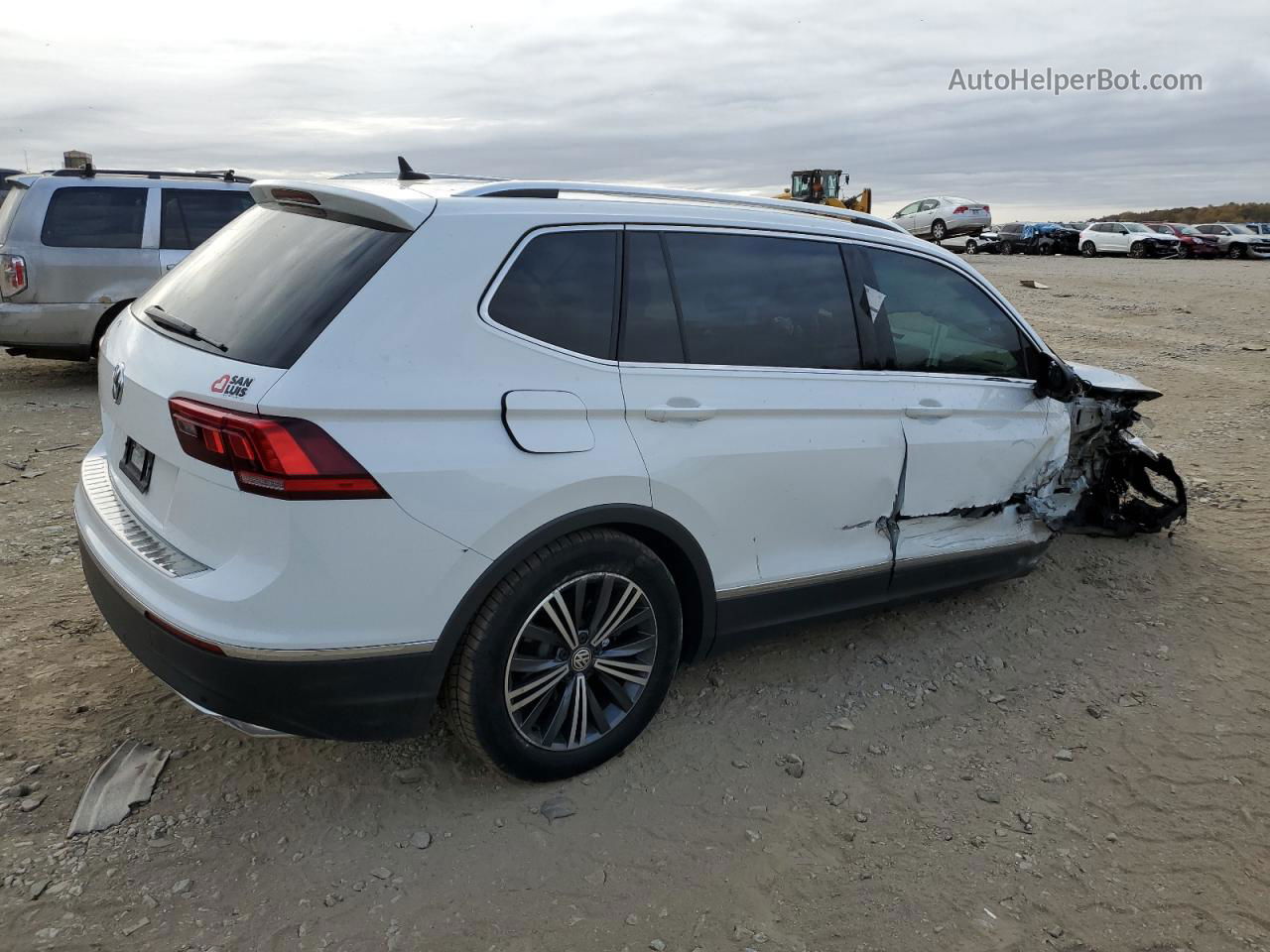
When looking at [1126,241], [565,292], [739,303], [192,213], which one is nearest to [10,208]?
[192,213]

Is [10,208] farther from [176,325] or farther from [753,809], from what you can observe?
[753,809]

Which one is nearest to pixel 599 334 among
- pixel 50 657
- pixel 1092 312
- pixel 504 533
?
pixel 504 533

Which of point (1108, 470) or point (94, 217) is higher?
point (94, 217)

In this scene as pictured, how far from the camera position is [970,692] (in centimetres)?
398

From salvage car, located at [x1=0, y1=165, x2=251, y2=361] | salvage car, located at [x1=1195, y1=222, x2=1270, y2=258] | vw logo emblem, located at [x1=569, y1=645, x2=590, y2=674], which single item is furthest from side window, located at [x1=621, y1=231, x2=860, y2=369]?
salvage car, located at [x1=1195, y1=222, x2=1270, y2=258]

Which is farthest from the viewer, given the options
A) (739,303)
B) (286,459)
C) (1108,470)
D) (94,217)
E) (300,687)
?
(94,217)

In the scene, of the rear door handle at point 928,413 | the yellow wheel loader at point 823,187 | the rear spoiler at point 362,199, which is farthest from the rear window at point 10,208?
the yellow wheel loader at point 823,187

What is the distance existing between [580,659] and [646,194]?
5.45 feet

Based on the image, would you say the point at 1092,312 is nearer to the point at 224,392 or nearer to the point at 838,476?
the point at 838,476

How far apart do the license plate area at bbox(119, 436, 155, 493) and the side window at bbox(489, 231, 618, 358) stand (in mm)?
1128

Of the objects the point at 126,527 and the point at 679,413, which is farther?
the point at 679,413

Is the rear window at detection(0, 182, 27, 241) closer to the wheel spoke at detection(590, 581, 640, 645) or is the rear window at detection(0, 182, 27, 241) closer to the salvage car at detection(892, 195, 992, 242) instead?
the wheel spoke at detection(590, 581, 640, 645)

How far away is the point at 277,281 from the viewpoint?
2867 mm

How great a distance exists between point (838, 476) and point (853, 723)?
93 centimetres
